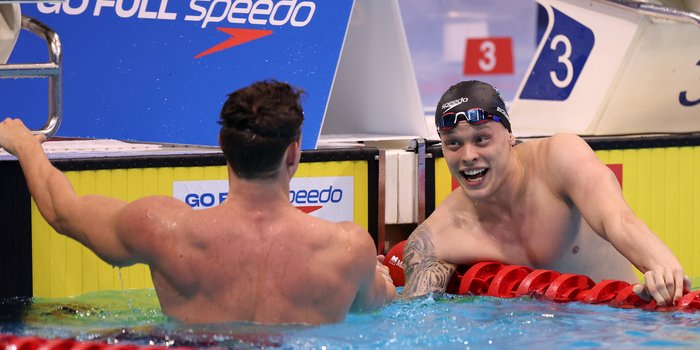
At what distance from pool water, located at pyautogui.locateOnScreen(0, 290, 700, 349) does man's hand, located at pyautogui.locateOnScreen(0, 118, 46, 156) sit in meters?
0.53

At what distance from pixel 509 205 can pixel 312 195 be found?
91 centimetres

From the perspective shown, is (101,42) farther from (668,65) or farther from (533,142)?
(668,65)

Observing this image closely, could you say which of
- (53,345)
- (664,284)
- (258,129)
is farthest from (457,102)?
(53,345)

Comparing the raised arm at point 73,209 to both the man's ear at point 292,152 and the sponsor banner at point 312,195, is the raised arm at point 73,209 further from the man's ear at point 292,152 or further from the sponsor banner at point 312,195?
the sponsor banner at point 312,195

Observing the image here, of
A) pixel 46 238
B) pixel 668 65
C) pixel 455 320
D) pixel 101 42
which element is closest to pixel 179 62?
pixel 101 42

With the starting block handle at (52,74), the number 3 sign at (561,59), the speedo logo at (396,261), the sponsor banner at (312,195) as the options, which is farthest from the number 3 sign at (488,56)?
the starting block handle at (52,74)

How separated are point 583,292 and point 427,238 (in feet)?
2.15

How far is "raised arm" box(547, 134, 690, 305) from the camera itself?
3580 mm

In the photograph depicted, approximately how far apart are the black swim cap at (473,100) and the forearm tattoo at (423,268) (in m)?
0.46

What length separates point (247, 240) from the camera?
2998mm

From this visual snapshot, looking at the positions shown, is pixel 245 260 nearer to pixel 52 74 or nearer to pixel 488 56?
pixel 52 74

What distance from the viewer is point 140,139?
4.61 metres

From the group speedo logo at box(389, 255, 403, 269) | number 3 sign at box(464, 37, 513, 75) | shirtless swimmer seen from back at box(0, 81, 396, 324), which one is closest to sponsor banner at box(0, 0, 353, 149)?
speedo logo at box(389, 255, 403, 269)

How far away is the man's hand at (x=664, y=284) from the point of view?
3.56 meters
